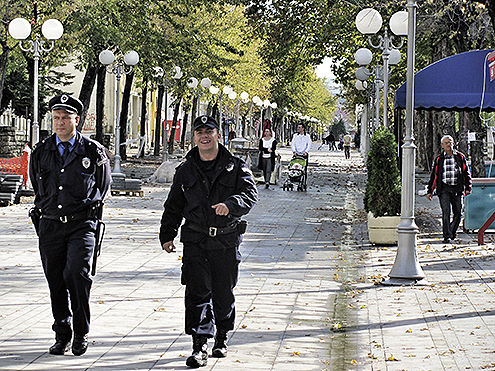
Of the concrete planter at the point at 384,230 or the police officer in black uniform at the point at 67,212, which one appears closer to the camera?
the police officer in black uniform at the point at 67,212

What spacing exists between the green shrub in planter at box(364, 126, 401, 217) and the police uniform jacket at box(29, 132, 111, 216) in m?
7.71

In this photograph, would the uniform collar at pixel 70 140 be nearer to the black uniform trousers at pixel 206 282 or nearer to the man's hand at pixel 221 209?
the black uniform trousers at pixel 206 282

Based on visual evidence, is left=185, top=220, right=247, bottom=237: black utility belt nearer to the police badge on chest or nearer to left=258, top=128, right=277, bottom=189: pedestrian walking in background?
the police badge on chest

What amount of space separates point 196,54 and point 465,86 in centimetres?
1300

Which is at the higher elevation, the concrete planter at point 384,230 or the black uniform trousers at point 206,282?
the black uniform trousers at point 206,282

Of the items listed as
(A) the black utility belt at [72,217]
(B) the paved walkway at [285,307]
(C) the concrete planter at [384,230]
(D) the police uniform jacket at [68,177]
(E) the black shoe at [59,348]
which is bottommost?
(B) the paved walkway at [285,307]

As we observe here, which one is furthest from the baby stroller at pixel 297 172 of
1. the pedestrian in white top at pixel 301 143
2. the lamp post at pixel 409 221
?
the lamp post at pixel 409 221

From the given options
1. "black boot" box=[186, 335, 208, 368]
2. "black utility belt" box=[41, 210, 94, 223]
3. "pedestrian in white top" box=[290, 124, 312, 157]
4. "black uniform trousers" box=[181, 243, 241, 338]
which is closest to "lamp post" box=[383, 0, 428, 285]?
"black uniform trousers" box=[181, 243, 241, 338]

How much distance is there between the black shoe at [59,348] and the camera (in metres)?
5.84

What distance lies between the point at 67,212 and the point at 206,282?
1057 millimetres

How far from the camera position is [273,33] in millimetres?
29062

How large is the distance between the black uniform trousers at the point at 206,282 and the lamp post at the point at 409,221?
13.1 feet

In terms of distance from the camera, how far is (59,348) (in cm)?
585

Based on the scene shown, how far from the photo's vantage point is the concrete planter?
1291 cm
